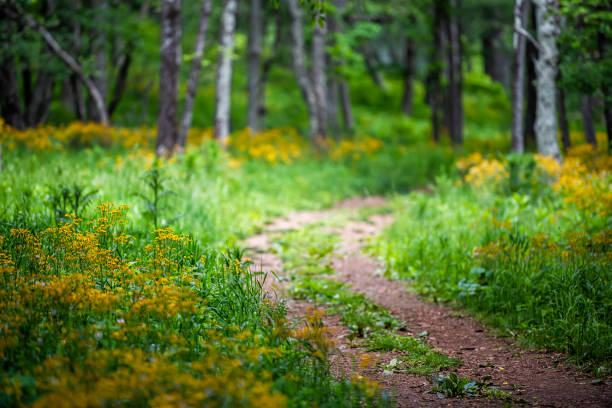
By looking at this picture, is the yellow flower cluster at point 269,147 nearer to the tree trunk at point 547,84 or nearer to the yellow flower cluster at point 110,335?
the tree trunk at point 547,84

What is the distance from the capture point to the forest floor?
351 centimetres

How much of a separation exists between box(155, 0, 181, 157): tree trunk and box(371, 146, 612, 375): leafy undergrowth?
5.58m

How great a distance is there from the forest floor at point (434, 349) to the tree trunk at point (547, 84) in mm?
5152

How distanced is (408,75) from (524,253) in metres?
22.3

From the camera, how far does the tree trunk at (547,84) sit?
9.75m

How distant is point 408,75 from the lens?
26219 mm

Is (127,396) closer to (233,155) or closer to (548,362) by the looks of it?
(548,362)

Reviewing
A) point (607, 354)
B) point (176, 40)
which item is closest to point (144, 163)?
point (176, 40)

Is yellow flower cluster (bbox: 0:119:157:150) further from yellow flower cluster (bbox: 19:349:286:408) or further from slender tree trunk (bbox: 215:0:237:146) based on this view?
yellow flower cluster (bbox: 19:349:286:408)

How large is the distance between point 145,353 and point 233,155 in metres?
10.7

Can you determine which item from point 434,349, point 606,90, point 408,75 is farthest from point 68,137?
point 408,75

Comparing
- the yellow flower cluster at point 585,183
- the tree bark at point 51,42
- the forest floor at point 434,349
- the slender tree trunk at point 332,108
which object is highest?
the tree bark at point 51,42

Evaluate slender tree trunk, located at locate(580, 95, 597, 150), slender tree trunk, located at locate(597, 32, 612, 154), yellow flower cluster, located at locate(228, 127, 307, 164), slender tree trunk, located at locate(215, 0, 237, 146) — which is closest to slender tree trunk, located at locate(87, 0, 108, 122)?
slender tree trunk, located at locate(215, 0, 237, 146)

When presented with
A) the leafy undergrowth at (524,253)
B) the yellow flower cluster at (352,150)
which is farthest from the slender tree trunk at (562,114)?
the yellow flower cluster at (352,150)
